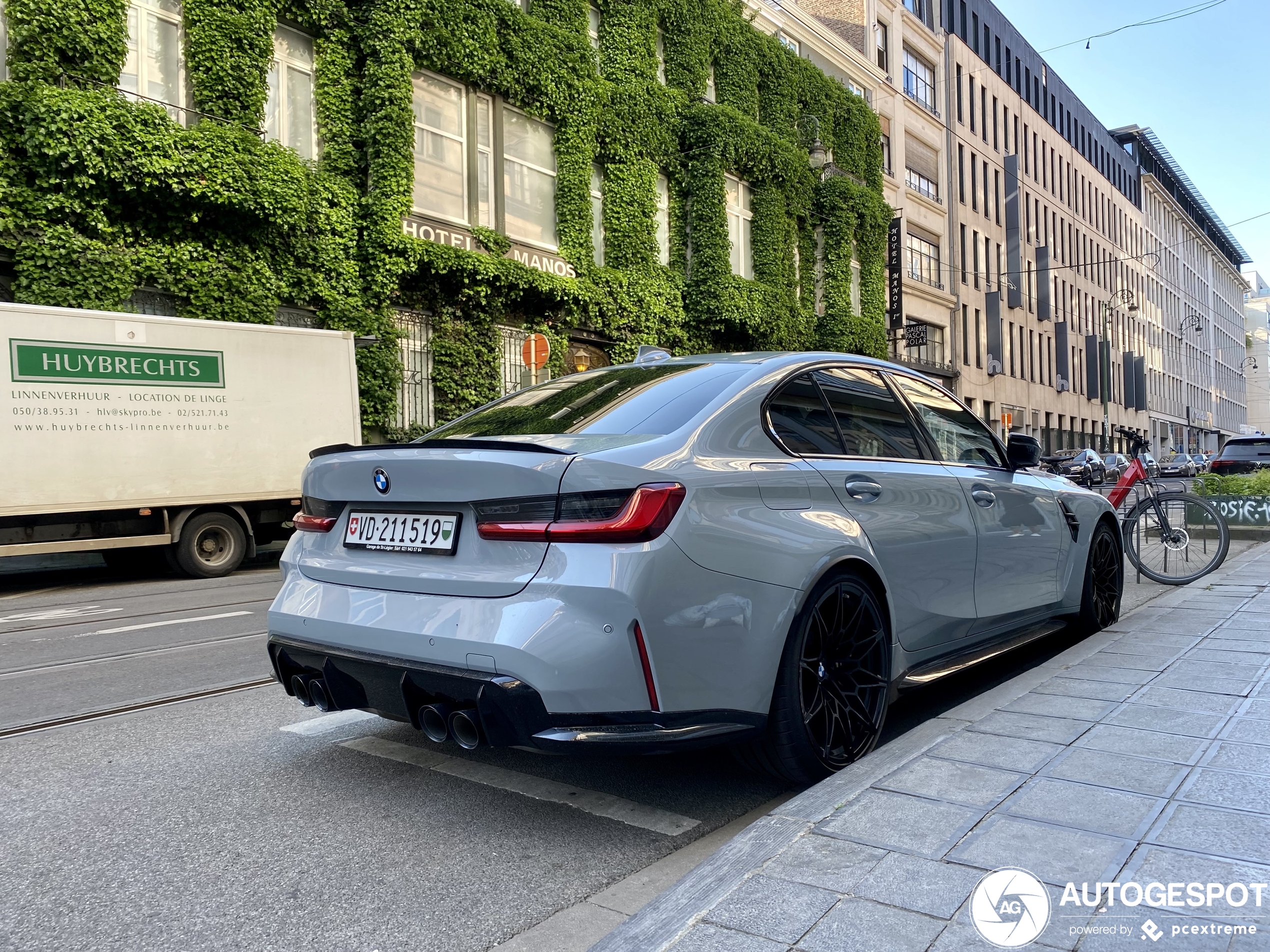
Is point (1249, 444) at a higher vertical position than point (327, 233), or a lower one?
lower

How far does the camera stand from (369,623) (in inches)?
125

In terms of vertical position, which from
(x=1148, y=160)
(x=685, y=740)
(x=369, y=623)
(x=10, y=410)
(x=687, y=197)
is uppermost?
(x=1148, y=160)

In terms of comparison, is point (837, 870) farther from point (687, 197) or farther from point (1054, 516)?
point (687, 197)

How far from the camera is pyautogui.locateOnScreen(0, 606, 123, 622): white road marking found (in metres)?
8.33

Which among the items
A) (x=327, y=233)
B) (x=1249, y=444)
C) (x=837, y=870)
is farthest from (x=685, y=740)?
(x=1249, y=444)

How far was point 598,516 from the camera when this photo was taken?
2.87m

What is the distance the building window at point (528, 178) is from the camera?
20328 mm

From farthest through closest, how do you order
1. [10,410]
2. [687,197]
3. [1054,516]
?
1. [687,197]
2. [10,410]
3. [1054,516]

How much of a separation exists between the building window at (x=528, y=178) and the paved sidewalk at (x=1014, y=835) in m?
17.9

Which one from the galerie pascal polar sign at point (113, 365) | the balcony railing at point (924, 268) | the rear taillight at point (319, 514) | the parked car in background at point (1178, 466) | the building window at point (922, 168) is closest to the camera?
the rear taillight at point (319, 514)

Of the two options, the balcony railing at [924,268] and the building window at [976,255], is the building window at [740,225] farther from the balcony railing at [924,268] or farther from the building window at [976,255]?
the building window at [976,255]

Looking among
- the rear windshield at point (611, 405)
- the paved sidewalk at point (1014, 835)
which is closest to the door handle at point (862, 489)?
the rear windshield at point (611, 405)

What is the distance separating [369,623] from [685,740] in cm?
106

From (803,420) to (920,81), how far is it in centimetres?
4333
